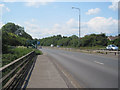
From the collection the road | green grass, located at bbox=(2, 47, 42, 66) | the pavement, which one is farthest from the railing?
green grass, located at bbox=(2, 47, 42, 66)

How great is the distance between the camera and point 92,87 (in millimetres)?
7184

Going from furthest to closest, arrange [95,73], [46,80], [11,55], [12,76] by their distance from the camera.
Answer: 1. [11,55]
2. [95,73]
3. [46,80]
4. [12,76]

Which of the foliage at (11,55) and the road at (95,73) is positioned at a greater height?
the foliage at (11,55)

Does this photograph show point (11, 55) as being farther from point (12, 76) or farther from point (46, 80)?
point (12, 76)

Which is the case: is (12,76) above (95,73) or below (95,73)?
above

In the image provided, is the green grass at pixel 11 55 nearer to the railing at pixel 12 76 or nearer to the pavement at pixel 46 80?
the pavement at pixel 46 80

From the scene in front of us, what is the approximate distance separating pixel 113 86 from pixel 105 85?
340mm

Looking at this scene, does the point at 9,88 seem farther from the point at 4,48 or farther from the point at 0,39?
the point at 4,48

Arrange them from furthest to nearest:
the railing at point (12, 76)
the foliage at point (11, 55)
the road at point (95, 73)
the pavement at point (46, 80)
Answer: the foliage at point (11, 55) < the road at point (95, 73) < the pavement at point (46, 80) < the railing at point (12, 76)

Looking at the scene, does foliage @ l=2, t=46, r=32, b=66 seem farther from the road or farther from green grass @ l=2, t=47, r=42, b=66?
the road

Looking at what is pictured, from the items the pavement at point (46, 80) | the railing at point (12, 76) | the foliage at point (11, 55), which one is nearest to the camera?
the railing at point (12, 76)

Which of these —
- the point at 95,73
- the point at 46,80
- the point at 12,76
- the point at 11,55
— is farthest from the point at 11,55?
the point at 12,76

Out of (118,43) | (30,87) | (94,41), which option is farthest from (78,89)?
(94,41)

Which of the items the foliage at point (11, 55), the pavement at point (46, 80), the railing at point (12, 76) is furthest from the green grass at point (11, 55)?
the railing at point (12, 76)
